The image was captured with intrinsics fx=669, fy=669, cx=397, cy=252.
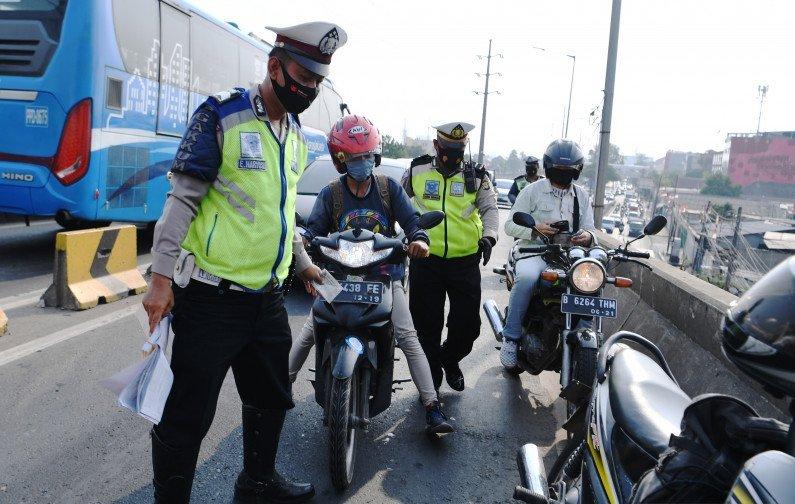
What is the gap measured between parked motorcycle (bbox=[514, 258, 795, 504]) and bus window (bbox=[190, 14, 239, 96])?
30.4ft

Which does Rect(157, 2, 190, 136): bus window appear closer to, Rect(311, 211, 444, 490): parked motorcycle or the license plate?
Rect(311, 211, 444, 490): parked motorcycle

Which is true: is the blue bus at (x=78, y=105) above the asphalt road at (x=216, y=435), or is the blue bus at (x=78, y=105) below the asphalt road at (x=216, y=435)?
above

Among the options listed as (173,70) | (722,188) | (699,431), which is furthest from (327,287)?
(722,188)

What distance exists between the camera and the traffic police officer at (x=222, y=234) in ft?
7.73

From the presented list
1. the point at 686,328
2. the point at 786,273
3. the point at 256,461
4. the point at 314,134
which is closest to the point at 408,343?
the point at 256,461

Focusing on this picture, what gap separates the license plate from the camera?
3.82m

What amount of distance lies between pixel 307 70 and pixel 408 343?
181 cm

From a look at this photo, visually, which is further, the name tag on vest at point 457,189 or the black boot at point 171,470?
the name tag on vest at point 457,189

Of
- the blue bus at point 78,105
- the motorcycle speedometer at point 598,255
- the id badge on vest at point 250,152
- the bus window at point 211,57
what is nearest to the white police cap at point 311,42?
the id badge on vest at point 250,152

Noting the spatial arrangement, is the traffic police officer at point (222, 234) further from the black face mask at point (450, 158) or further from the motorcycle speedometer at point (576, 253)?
the motorcycle speedometer at point (576, 253)

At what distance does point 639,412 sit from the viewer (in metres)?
1.93

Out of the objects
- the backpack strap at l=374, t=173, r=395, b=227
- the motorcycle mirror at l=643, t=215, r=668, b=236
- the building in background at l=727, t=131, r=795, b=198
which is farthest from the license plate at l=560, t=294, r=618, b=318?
the building in background at l=727, t=131, r=795, b=198

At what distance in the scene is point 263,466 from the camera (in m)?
2.97

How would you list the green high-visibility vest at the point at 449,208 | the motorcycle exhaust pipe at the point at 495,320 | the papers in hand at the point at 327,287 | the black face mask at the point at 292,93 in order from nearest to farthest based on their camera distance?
1. the black face mask at the point at 292,93
2. the papers in hand at the point at 327,287
3. the green high-visibility vest at the point at 449,208
4. the motorcycle exhaust pipe at the point at 495,320
